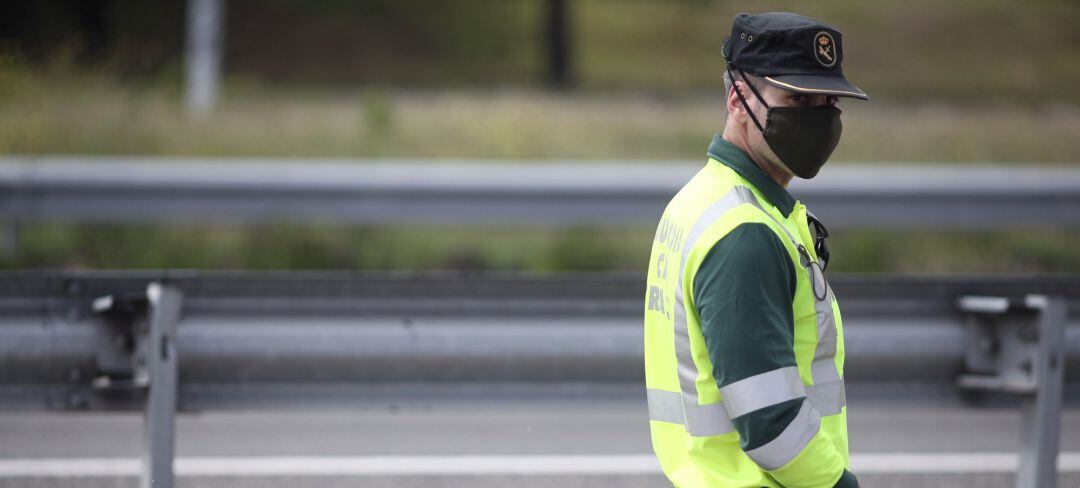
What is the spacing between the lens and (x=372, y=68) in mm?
34781

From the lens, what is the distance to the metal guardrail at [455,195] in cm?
820

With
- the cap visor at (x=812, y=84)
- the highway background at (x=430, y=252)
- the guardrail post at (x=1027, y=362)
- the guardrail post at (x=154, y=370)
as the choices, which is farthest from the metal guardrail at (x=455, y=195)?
the cap visor at (x=812, y=84)

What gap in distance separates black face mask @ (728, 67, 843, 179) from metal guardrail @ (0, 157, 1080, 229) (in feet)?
20.8

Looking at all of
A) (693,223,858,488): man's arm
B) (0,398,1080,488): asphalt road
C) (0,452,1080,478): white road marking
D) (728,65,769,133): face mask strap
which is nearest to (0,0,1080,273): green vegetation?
(0,398,1080,488): asphalt road

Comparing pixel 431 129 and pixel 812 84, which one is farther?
pixel 431 129

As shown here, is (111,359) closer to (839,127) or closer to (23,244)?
(839,127)

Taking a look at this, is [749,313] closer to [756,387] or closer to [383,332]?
[756,387]

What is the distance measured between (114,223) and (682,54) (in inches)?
1158

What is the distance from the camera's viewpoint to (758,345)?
1.91m

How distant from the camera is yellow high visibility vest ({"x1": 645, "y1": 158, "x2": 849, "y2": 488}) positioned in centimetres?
198

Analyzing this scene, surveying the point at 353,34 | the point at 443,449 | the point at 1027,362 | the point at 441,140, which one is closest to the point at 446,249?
the point at 441,140

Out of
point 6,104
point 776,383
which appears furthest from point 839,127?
point 6,104

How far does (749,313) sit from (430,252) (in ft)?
23.1

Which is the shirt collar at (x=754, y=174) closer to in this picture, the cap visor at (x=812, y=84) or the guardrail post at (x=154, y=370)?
the cap visor at (x=812, y=84)
